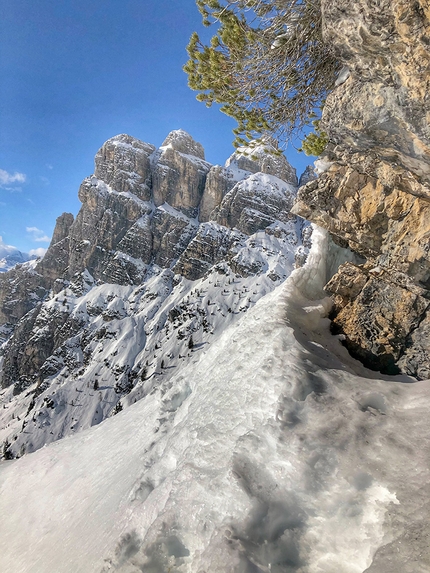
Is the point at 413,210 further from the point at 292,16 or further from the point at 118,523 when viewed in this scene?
the point at 118,523

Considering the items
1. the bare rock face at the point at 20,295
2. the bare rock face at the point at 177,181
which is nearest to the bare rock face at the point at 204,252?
the bare rock face at the point at 177,181

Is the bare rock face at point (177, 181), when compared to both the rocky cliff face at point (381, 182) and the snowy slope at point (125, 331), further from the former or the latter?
the rocky cliff face at point (381, 182)

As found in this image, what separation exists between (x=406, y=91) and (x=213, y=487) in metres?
6.96

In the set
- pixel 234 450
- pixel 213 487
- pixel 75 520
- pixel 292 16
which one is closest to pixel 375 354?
pixel 234 450

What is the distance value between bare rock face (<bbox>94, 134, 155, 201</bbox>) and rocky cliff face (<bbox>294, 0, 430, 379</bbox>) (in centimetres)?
17701

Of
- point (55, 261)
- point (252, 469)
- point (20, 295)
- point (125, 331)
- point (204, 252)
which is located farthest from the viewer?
point (55, 261)

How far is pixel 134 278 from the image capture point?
156875mm

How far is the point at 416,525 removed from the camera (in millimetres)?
2998

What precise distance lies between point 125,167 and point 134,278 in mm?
66954

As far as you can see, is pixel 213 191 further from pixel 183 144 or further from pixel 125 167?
pixel 125 167

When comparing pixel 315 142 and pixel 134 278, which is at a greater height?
pixel 315 142

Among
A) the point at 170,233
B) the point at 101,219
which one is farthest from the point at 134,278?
the point at 101,219

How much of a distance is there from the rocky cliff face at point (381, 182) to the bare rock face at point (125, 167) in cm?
17701

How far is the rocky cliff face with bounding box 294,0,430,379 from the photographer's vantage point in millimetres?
4812
